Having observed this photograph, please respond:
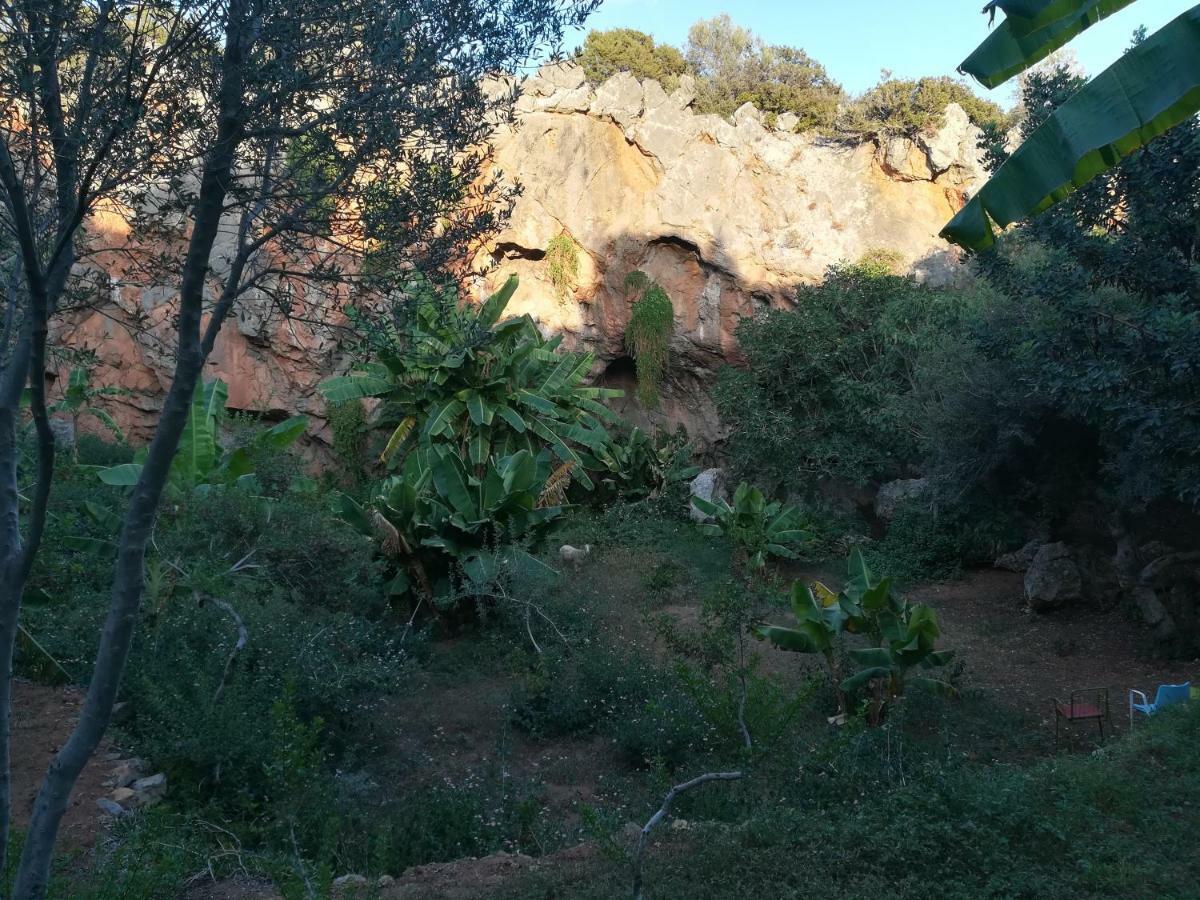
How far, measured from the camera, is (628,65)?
22.3m

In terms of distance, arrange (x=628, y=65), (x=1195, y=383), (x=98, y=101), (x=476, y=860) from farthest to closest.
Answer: (x=628, y=65) < (x=1195, y=383) < (x=476, y=860) < (x=98, y=101)

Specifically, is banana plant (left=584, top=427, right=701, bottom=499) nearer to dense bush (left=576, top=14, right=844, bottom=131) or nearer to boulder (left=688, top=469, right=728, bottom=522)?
boulder (left=688, top=469, right=728, bottom=522)

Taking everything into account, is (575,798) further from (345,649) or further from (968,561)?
(968,561)

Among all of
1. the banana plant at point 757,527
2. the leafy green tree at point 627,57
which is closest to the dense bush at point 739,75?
the leafy green tree at point 627,57

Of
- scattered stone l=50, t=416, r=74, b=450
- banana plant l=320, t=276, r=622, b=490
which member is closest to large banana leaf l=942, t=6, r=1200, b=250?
banana plant l=320, t=276, r=622, b=490

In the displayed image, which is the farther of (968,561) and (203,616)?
(968,561)

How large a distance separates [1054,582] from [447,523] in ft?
25.3

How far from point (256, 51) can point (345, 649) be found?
585 centimetres

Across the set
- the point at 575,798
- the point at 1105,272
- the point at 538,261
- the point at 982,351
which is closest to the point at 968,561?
the point at 982,351

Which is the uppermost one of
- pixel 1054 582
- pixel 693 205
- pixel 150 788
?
pixel 693 205

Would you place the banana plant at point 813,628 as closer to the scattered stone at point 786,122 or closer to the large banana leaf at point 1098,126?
the large banana leaf at point 1098,126

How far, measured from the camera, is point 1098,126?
3.67 metres

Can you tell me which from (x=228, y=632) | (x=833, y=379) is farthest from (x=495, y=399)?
(x=228, y=632)

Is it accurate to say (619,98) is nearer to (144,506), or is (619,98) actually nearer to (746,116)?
(746,116)
